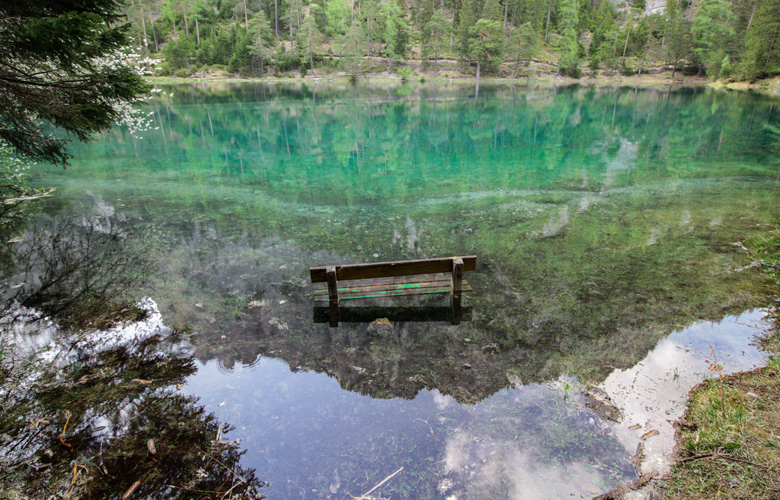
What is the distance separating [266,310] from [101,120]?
20.4 feet

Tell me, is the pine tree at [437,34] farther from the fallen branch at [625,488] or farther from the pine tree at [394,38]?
the fallen branch at [625,488]

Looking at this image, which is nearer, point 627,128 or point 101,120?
point 101,120

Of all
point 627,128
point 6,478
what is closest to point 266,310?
point 6,478

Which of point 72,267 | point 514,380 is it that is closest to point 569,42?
point 514,380

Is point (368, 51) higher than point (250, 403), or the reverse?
point (368, 51)

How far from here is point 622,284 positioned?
802 centimetres

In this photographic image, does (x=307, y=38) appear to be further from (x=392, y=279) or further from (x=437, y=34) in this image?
(x=392, y=279)

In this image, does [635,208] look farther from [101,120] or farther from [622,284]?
[101,120]

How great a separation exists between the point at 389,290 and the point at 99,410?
15.4ft

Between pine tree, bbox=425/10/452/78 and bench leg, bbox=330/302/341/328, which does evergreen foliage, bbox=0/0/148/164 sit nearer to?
bench leg, bbox=330/302/341/328

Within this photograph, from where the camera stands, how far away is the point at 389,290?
7688 mm

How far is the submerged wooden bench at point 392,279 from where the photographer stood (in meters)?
6.91

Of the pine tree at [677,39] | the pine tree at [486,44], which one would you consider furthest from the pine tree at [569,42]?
the pine tree at [677,39]

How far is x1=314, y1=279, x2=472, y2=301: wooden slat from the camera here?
299 inches
